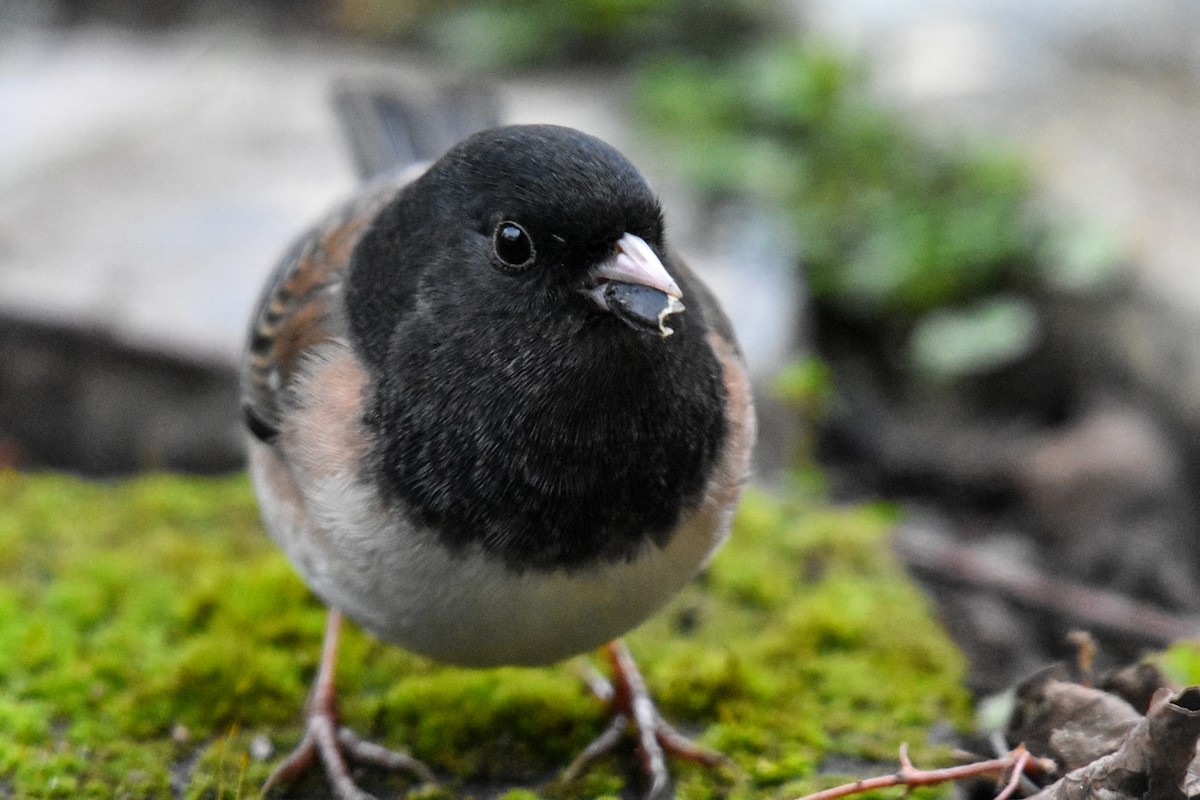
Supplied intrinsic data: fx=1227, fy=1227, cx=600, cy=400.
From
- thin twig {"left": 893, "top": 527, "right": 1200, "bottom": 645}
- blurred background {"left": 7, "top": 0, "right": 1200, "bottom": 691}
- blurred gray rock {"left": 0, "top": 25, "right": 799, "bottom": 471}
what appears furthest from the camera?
blurred gray rock {"left": 0, "top": 25, "right": 799, "bottom": 471}

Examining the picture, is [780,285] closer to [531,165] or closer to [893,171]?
[893,171]

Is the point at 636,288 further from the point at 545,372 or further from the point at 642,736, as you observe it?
the point at 642,736

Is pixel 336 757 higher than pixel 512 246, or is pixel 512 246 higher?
pixel 512 246

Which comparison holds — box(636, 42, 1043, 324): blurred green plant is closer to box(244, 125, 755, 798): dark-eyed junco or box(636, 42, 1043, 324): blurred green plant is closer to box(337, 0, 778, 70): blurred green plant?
box(337, 0, 778, 70): blurred green plant

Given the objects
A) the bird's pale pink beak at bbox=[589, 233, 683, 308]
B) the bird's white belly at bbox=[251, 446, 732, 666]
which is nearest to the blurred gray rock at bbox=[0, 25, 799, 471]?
the bird's white belly at bbox=[251, 446, 732, 666]

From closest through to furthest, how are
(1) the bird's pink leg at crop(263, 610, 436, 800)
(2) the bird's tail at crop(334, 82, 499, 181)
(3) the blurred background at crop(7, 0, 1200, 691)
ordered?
(1) the bird's pink leg at crop(263, 610, 436, 800), (2) the bird's tail at crop(334, 82, 499, 181), (3) the blurred background at crop(7, 0, 1200, 691)

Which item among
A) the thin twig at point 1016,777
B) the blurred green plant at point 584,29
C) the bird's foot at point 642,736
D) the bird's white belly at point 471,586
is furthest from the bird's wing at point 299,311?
the blurred green plant at point 584,29

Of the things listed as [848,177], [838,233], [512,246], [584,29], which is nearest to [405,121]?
[512,246]
